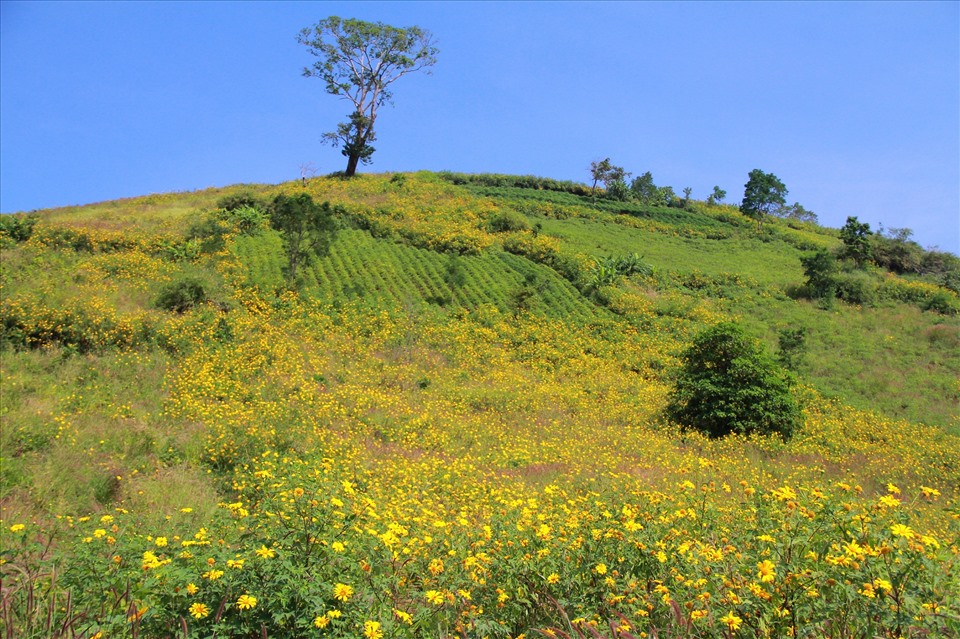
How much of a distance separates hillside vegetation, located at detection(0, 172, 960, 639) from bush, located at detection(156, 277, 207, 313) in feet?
0.31

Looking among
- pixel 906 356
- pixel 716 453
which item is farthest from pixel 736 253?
pixel 716 453

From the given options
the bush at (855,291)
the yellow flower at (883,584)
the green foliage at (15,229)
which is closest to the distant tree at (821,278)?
the bush at (855,291)

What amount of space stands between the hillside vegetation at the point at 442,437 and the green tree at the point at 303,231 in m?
0.59

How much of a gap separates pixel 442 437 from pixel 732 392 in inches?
340

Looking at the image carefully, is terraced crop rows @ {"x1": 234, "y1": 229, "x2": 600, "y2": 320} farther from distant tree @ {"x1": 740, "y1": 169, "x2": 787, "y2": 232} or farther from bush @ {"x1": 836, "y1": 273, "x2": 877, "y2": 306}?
distant tree @ {"x1": 740, "y1": 169, "x2": 787, "y2": 232}

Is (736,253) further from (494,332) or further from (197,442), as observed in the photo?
(197,442)

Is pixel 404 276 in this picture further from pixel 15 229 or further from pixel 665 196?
pixel 665 196

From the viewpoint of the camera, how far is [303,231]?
26.9 metres

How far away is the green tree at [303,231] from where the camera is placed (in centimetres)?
2502

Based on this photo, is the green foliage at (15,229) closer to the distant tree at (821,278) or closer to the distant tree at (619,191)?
the distant tree at (821,278)

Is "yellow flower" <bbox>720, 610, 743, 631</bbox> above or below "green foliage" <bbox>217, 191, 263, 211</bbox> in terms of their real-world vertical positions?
below

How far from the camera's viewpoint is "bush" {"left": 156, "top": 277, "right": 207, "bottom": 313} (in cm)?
1978

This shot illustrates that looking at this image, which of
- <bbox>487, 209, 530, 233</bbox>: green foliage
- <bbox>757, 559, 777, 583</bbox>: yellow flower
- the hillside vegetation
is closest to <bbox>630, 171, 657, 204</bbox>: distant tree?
the hillside vegetation

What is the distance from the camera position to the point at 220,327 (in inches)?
719
